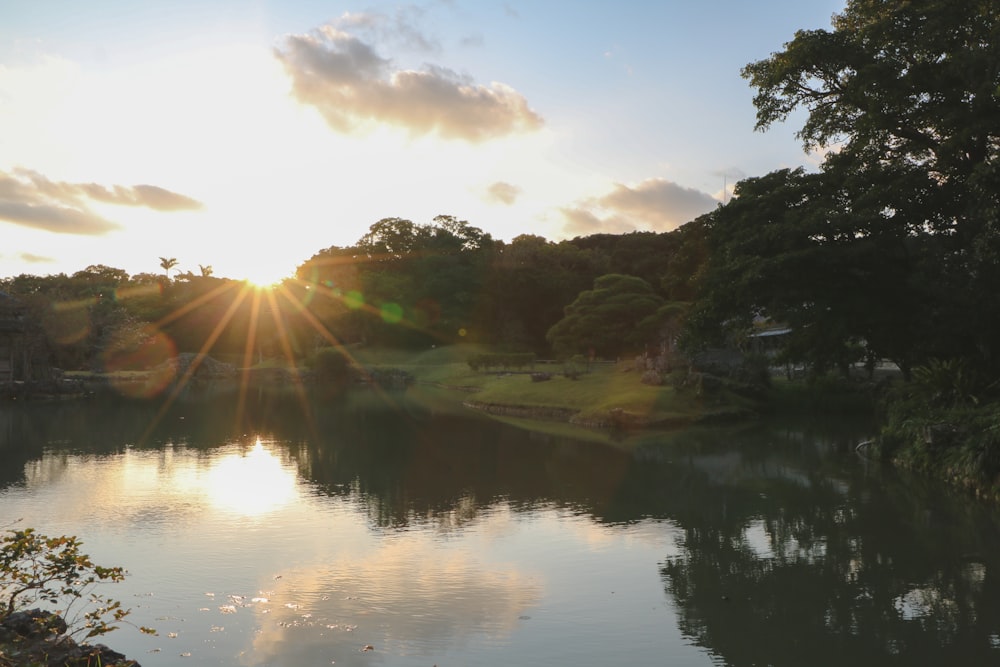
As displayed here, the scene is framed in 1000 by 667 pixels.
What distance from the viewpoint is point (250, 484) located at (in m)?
20.6

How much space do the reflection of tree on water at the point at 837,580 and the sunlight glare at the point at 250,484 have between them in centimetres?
960

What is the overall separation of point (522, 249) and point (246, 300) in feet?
108

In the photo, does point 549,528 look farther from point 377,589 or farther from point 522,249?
point 522,249

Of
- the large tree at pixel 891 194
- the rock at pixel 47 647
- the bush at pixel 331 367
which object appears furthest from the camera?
the bush at pixel 331 367

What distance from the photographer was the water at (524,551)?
9609mm

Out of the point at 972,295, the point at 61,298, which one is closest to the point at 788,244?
the point at 972,295

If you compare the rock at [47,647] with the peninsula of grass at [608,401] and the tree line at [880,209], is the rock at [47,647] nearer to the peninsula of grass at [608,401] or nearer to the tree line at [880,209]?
the tree line at [880,209]

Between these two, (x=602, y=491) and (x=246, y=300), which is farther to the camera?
(x=246, y=300)

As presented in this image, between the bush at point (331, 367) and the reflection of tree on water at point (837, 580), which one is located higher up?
the bush at point (331, 367)

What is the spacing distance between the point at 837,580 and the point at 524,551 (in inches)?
203

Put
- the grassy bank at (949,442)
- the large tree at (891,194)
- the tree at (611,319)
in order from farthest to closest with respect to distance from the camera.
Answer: the tree at (611,319) < the large tree at (891,194) < the grassy bank at (949,442)

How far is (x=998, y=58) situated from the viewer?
1878 cm

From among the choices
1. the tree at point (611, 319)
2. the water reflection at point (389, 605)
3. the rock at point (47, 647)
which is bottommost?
the water reflection at point (389, 605)

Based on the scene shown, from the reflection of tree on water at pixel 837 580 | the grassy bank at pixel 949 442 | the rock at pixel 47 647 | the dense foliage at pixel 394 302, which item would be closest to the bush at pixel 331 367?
the dense foliage at pixel 394 302
